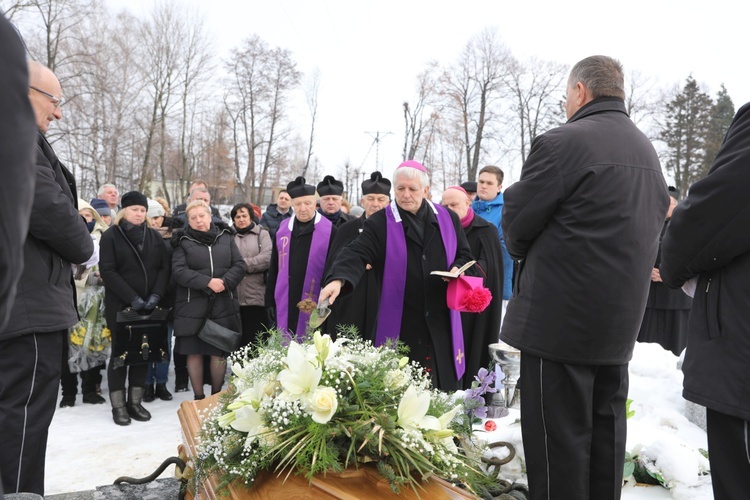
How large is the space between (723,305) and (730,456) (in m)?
0.50

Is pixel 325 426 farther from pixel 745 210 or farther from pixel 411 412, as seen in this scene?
pixel 745 210

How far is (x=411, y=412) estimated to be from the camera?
175 centimetres

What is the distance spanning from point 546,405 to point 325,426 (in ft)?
3.98

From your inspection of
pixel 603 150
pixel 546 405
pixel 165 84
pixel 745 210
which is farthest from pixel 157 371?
pixel 165 84

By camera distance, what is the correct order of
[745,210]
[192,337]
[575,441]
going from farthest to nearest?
[192,337] < [575,441] < [745,210]

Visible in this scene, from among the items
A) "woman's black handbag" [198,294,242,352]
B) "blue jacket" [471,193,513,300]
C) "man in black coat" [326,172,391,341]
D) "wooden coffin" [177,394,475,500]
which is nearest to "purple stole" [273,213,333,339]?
"man in black coat" [326,172,391,341]

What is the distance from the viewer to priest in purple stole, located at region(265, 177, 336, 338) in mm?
5848

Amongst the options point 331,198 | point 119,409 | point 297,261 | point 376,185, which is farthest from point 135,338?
point 376,185

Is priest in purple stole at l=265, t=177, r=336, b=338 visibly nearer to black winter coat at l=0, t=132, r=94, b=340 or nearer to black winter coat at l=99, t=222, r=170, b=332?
black winter coat at l=99, t=222, r=170, b=332

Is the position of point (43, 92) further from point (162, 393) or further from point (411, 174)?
point (162, 393)

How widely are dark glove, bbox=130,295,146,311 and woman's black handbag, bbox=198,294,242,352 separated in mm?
577

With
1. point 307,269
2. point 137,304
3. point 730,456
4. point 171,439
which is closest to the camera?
point 730,456

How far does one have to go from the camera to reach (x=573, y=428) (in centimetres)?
250

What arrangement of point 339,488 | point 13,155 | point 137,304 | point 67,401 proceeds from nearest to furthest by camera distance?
1. point 13,155
2. point 339,488
3. point 137,304
4. point 67,401
